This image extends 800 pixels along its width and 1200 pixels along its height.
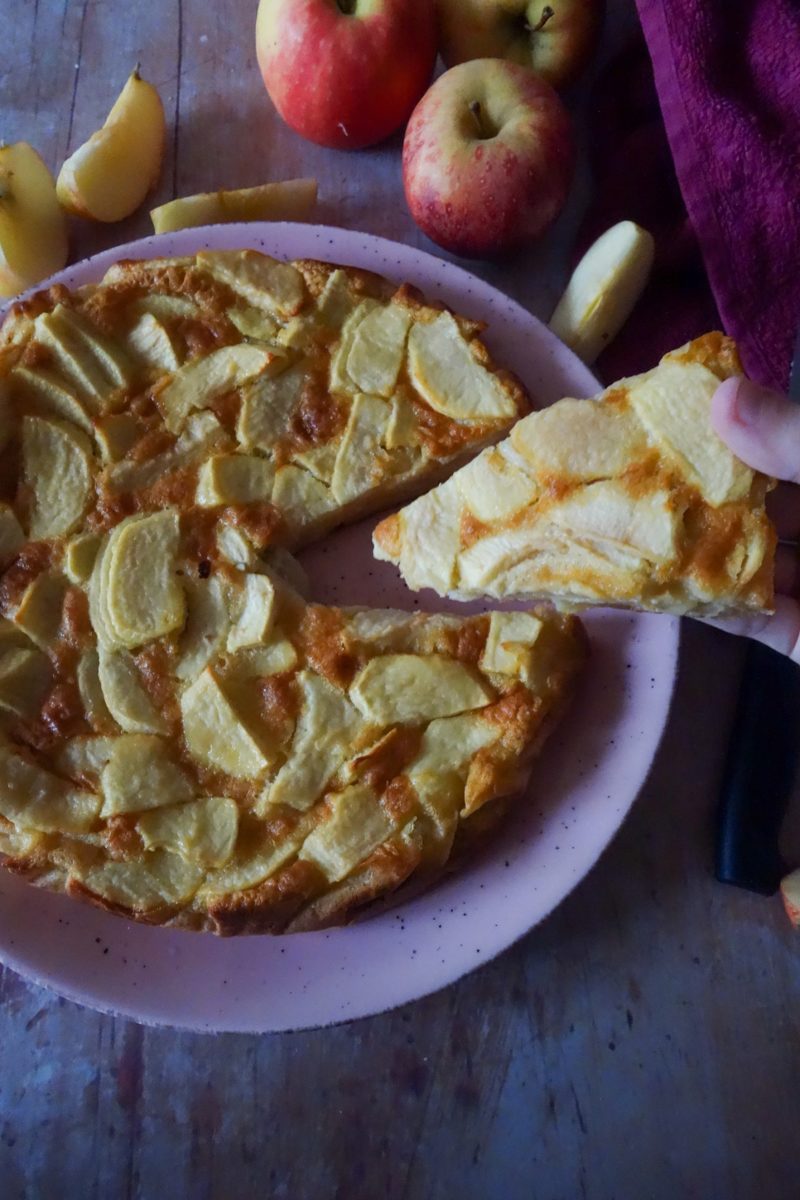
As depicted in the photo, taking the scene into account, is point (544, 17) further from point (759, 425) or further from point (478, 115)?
point (759, 425)

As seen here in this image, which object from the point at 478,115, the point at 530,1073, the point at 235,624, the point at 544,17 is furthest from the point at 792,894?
the point at 544,17

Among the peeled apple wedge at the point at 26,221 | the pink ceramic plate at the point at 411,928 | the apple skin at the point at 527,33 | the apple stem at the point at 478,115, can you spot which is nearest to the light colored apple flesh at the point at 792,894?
the pink ceramic plate at the point at 411,928

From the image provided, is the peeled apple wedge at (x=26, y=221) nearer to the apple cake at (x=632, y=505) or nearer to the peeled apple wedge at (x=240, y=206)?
the peeled apple wedge at (x=240, y=206)

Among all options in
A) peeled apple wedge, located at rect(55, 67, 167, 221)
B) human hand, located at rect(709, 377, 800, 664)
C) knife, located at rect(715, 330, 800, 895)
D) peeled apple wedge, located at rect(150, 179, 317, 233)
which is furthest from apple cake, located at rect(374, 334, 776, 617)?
peeled apple wedge, located at rect(55, 67, 167, 221)

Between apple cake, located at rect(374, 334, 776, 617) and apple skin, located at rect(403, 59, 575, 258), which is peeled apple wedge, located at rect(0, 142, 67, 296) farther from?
apple cake, located at rect(374, 334, 776, 617)

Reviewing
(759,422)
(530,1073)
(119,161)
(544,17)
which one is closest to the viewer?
(759,422)
